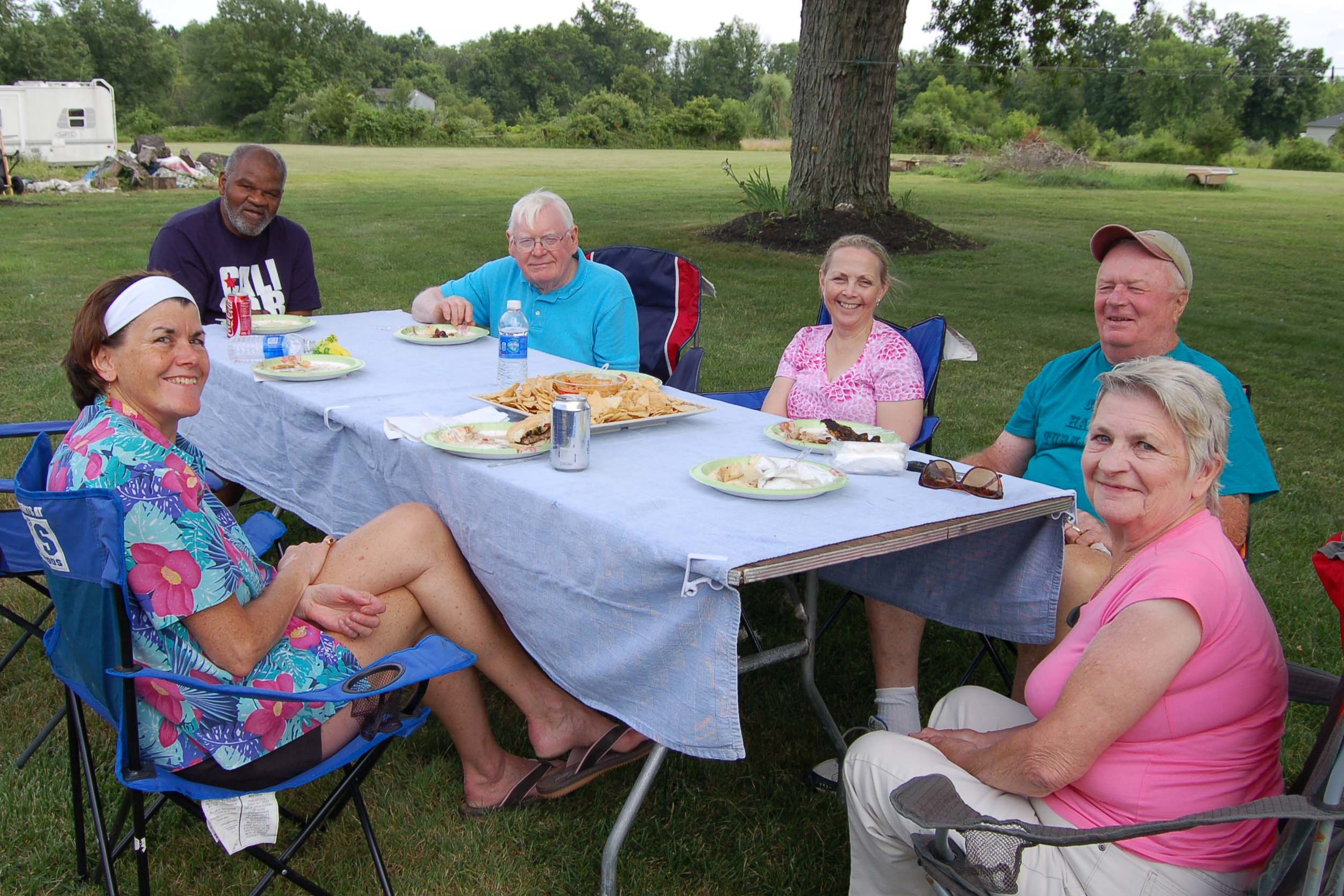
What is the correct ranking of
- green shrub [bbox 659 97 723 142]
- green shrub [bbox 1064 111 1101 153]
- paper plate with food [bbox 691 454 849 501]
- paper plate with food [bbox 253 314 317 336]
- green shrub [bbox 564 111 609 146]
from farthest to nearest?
1. green shrub [bbox 659 97 723 142]
2. green shrub [bbox 564 111 609 146]
3. green shrub [bbox 1064 111 1101 153]
4. paper plate with food [bbox 253 314 317 336]
5. paper plate with food [bbox 691 454 849 501]

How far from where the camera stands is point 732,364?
7.27m

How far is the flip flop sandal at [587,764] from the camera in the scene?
2592mm

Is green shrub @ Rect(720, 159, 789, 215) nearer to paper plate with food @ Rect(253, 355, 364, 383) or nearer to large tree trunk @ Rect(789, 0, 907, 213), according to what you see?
large tree trunk @ Rect(789, 0, 907, 213)

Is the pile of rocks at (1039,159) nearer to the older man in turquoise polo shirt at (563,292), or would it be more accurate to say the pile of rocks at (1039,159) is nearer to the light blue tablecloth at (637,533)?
the older man in turquoise polo shirt at (563,292)

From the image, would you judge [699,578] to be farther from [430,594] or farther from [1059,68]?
→ [1059,68]

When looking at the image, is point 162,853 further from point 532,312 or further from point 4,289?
point 4,289

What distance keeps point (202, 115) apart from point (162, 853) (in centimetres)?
6552

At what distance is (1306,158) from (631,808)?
43.5 metres

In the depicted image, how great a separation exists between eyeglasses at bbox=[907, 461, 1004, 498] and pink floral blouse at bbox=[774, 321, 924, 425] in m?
1.08

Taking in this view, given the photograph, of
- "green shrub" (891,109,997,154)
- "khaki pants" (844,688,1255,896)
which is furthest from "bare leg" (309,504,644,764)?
"green shrub" (891,109,997,154)

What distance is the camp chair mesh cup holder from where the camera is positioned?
1.35 m

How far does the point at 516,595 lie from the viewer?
234 centimetres

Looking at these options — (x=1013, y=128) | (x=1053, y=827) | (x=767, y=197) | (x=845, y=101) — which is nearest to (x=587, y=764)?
(x=1053, y=827)

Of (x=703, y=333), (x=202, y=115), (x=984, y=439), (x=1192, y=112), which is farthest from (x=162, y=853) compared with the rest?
(x=202, y=115)
